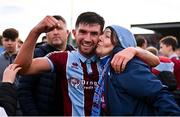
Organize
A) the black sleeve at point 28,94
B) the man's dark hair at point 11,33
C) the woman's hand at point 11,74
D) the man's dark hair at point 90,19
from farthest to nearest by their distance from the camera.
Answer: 1. the man's dark hair at point 11,33
2. the black sleeve at point 28,94
3. the man's dark hair at point 90,19
4. the woman's hand at point 11,74

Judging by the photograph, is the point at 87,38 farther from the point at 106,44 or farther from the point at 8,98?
the point at 8,98

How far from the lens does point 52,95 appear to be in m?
3.34

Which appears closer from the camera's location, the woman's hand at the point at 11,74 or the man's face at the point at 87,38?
the woman's hand at the point at 11,74

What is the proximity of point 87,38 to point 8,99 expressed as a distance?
866mm

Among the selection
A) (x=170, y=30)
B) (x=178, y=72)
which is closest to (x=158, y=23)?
(x=170, y=30)

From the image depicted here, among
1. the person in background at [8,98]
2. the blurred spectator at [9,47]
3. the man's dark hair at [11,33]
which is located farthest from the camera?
the man's dark hair at [11,33]

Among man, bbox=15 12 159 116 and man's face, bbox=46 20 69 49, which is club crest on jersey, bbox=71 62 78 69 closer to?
man, bbox=15 12 159 116

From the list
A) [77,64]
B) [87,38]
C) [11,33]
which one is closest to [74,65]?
[77,64]

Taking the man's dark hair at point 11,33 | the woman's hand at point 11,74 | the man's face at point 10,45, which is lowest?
the man's face at point 10,45

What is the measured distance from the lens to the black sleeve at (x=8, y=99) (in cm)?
234

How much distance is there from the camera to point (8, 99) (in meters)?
2.38

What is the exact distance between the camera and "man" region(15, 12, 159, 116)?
2896 mm

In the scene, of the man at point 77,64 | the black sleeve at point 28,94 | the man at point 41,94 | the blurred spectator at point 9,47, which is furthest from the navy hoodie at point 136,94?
the blurred spectator at point 9,47

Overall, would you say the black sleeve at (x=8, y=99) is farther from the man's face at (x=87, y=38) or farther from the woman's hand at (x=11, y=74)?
the man's face at (x=87, y=38)
